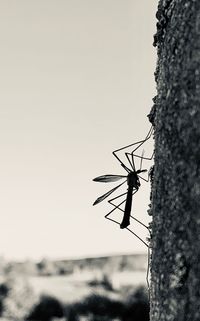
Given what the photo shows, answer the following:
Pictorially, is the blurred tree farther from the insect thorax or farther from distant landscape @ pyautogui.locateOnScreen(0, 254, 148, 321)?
the insect thorax

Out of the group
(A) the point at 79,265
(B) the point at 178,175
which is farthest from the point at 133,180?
(A) the point at 79,265

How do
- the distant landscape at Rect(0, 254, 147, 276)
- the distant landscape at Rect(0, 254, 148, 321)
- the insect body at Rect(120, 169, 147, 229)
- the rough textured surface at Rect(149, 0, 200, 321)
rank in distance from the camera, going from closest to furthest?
the rough textured surface at Rect(149, 0, 200, 321) < the insect body at Rect(120, 169, 147, 229) < the distant landscape at Rect(0, 254, 148, 321) < the distant landscape at Rect(0, 254, 147, 276)

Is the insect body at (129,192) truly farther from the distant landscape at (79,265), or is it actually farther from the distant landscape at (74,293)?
the distant landscape at (79,265)

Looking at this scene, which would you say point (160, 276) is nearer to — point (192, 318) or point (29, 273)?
point (192, 318)

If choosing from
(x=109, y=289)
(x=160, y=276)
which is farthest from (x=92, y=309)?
(x=160, y=276)

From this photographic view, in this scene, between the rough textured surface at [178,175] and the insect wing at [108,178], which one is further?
the insect wing at [108,178]

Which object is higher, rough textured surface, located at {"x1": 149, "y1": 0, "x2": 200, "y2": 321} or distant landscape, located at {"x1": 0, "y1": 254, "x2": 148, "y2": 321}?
rough textured surface, located at {"x1": 149, "y1": 0, "x2": 200, "y2": 321}

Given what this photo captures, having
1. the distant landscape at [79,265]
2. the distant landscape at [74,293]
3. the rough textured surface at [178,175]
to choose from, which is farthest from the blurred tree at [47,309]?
the rough textured surface at [178,175]

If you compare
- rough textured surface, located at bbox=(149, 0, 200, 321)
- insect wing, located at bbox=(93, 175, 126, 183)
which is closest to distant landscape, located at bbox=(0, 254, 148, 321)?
insect wing, located at bbox=(93, 175, 126, 183)
